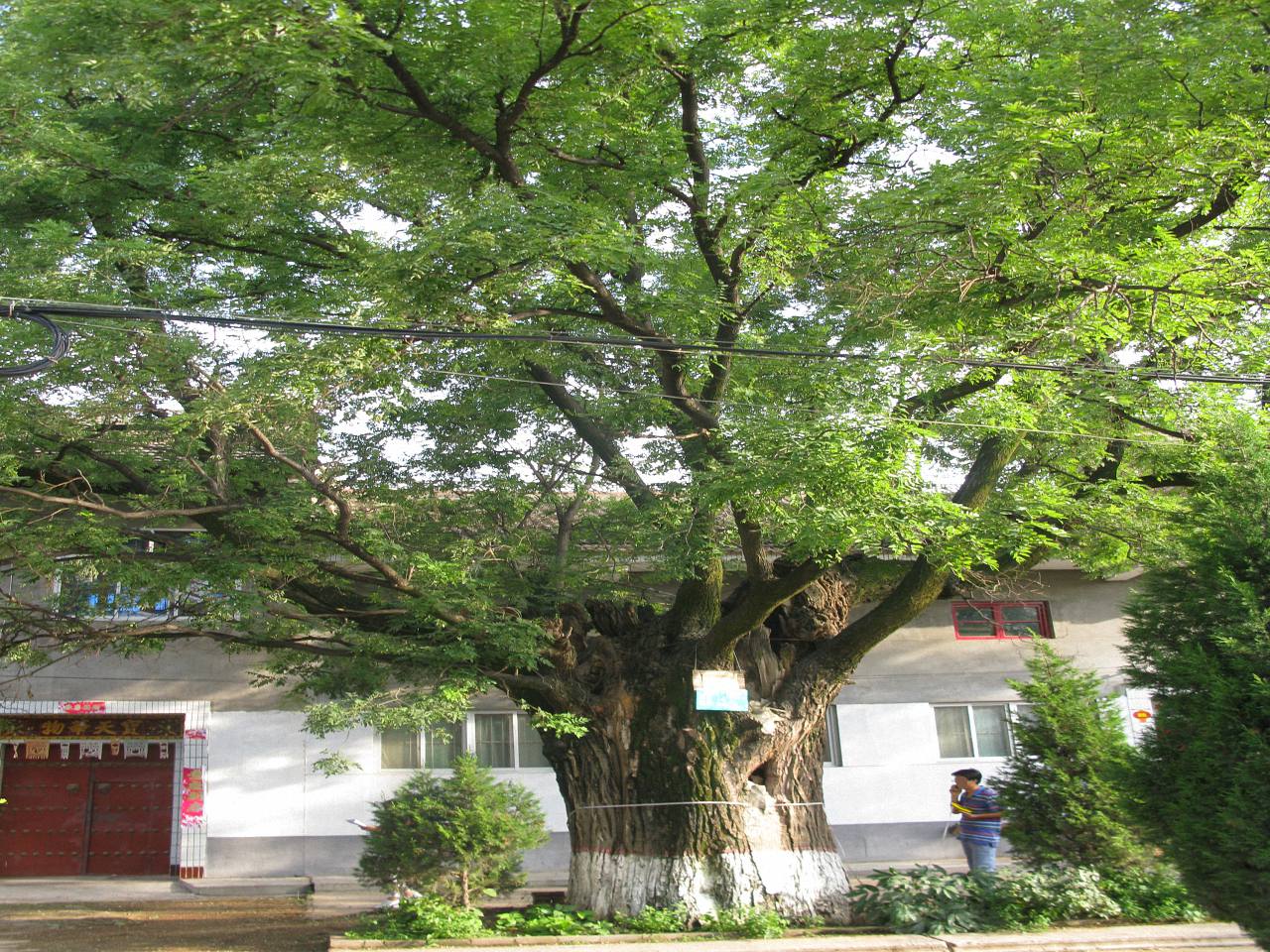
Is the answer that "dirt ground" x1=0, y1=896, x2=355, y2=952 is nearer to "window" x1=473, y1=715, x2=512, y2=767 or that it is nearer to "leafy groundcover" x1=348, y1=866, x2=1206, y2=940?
"leafy groundcover" x1=348, y1=866, x2=1206, y2=940

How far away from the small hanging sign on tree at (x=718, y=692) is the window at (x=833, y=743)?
7364 mm

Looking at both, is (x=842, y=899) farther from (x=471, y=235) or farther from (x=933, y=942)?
(x=471, y=235)

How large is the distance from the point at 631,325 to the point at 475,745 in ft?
32.7

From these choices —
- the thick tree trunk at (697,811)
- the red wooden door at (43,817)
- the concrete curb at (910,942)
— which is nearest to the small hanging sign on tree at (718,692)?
the thick tree trunk at (697,811)

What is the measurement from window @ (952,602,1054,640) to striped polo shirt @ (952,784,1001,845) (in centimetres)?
724

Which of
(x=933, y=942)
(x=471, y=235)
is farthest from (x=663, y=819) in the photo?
(x=471, y=235)

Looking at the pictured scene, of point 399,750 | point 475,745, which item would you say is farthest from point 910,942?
point 399,750

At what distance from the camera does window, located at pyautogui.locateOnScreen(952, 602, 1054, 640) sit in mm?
19297

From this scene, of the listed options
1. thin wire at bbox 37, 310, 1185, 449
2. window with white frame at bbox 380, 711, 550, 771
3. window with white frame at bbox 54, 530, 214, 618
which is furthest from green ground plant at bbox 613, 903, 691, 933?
window with white frame at bbox 380, 711, 550, 771

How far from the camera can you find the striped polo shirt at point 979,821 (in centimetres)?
1212

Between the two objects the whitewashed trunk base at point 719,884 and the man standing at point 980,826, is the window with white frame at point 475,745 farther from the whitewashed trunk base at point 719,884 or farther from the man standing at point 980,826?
the man standing at point 980,826

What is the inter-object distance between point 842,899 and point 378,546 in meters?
6.15

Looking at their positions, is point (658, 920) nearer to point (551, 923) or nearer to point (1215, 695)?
point (551, 923)

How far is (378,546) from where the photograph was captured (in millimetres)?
10305
